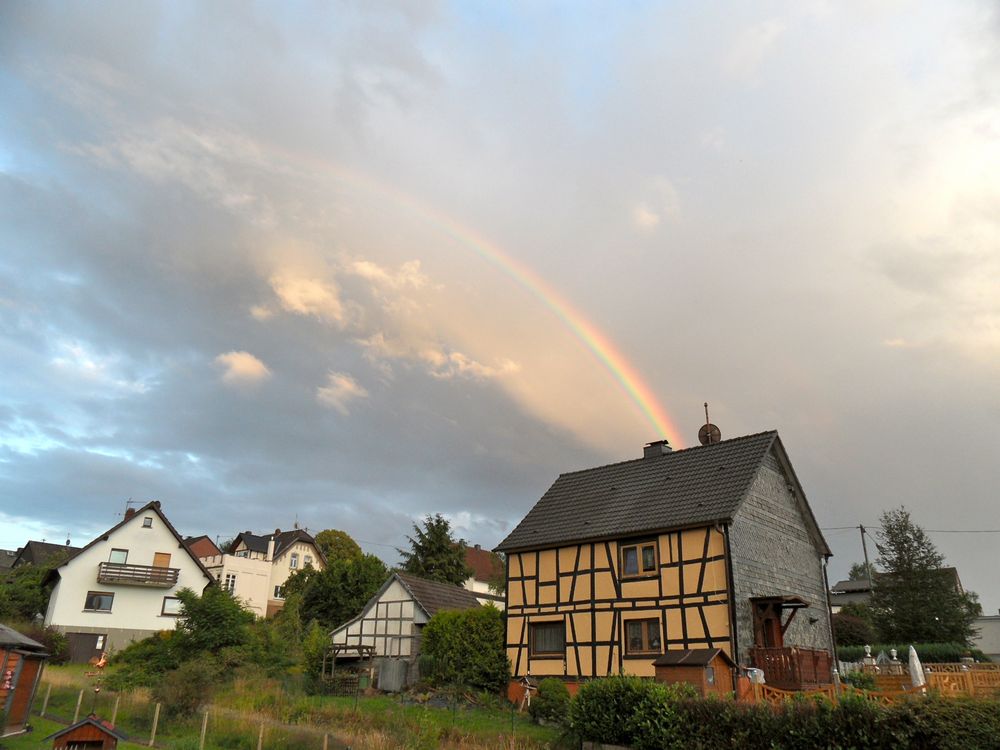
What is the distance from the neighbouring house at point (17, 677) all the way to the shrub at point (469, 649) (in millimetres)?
13281

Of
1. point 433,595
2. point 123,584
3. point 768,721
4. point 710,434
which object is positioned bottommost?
point 768,721

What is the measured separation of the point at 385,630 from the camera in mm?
34000

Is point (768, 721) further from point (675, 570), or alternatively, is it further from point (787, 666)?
point (675, 570)

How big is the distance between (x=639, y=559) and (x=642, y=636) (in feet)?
8.07

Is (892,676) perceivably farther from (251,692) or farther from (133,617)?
(133,617)

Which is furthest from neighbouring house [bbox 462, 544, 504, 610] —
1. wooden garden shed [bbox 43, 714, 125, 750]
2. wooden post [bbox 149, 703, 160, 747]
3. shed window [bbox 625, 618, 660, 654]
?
wooden garden shed [bbox 43, 714, 125, 750]

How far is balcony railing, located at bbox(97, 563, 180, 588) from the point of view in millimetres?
40438

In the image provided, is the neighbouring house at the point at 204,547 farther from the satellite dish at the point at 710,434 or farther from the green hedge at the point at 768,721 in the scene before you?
the green hedge at the point at 768,721

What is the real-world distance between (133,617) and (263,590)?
18631 millimetres

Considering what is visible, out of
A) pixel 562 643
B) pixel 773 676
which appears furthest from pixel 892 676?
pixel 562 643

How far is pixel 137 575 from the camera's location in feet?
135

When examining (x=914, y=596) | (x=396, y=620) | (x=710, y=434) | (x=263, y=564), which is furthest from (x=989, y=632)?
(x=263, y=564)

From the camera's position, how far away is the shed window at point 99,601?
40031 mm

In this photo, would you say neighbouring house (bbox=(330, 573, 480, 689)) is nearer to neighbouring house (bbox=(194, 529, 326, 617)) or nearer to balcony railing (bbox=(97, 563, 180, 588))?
→ balcony railing (bbox=(97, 563, 180, 588))
